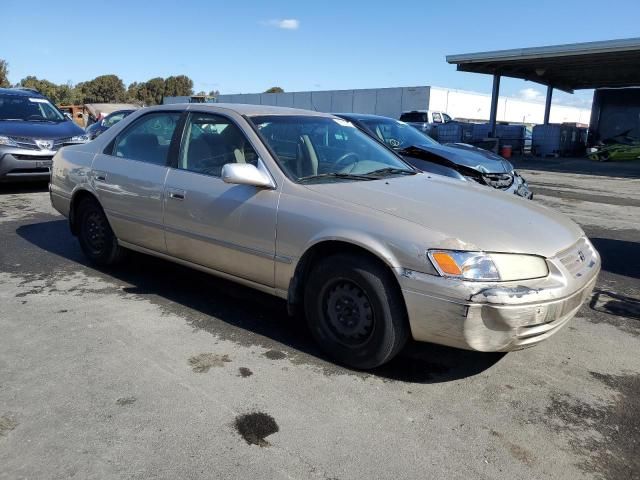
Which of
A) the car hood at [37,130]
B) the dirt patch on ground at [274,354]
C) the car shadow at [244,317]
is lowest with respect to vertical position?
the dirt patch on ground at [274,354]

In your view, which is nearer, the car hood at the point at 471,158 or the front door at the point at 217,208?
the front door at the point at 217,208

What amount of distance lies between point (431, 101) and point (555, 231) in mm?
43165

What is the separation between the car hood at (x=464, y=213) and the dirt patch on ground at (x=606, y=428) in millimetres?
880

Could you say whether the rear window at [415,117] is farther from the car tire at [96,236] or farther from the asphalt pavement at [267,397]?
the car tire at [96,236]

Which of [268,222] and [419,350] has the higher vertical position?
[268,222]

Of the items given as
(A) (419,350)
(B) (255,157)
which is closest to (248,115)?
(B) (255,157)

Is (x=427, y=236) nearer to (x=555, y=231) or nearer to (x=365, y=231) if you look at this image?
(x=365, y=231)

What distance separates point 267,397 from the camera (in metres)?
3.04

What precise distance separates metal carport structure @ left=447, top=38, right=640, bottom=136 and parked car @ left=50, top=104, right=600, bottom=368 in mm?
19179

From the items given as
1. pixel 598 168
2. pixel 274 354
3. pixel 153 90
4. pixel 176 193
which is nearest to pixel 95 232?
pixel 176 193

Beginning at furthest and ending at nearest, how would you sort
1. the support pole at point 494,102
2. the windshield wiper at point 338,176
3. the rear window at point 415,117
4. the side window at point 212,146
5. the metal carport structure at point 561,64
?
1. the rear window at point 415,117
2. the support pole at point 494,102
3. the metal carport structure at point 561,64
4. the side window at point 212,146
5. the windshield wiper at point 338,176

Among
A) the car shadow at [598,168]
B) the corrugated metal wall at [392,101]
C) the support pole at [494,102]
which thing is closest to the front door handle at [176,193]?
the car shadow at [598,168]

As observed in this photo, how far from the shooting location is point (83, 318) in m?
4.08

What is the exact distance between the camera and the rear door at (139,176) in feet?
14.6
